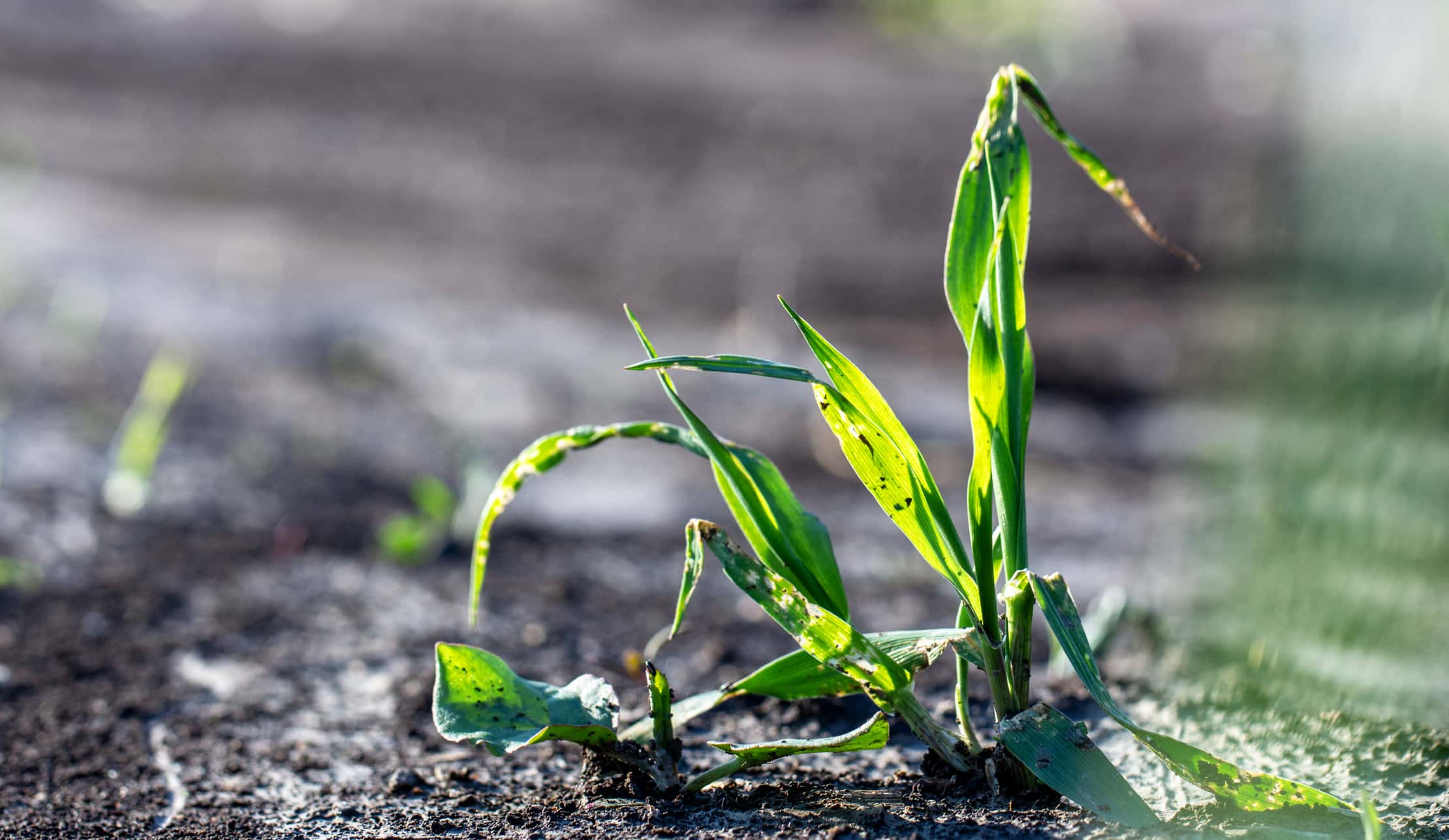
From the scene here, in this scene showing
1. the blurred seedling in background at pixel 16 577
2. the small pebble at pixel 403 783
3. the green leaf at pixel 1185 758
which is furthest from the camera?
the blurred seedling in background at pixel 16 577

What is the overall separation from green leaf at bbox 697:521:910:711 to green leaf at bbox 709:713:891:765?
0.05m

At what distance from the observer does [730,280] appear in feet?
15.6

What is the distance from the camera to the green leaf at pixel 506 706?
37.6 inches

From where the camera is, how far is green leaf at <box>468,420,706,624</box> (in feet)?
3.07

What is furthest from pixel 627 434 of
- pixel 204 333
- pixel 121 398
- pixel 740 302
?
pixel 740 302

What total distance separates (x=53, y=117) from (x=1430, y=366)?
7.47 meters

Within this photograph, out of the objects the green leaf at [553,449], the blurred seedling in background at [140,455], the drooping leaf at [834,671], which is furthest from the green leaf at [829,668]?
the blurred seedling in background at [140,455]

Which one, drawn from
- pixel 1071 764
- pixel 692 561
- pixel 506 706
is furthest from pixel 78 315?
pixel 1071 764

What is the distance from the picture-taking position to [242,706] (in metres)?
1.45

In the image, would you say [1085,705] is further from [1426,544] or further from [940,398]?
[940,398]

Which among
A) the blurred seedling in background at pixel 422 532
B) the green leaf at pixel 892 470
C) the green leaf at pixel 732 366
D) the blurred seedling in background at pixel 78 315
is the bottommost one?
the blurred seedling in background at pixel 422 532

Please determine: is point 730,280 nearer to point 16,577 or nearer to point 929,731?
point 16,577

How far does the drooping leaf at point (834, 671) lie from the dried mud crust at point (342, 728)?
112mm

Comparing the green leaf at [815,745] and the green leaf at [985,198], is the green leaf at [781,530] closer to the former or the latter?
the green leaf at [815,745]
